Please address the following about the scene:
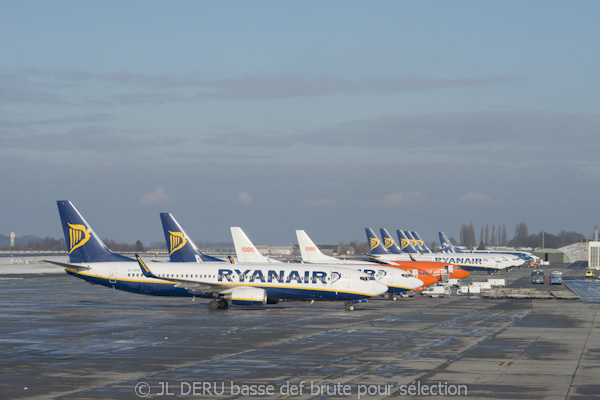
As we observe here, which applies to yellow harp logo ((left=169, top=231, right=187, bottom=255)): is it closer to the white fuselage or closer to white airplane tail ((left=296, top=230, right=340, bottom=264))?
the white fuselage

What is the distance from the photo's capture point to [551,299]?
8056cm

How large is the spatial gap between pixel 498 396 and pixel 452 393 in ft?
5.14

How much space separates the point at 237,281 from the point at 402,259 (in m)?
75.7

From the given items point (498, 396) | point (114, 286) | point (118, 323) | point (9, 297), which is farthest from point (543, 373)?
point (9, 297)

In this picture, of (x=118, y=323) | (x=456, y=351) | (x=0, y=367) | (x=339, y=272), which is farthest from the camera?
(x=339, y=272)

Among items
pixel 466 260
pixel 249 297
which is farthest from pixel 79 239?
pixel 466 260

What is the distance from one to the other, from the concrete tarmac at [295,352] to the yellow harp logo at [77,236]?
5390 mm

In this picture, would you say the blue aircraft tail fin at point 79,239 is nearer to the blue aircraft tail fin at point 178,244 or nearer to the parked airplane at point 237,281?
the parked airplane at point 237,281

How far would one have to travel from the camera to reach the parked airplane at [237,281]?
202 ft

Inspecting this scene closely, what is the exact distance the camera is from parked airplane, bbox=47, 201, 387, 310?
61.5 meters

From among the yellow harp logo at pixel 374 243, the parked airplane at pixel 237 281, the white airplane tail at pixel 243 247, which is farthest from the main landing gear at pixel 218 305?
the yellow harp logo at pixel 374 243

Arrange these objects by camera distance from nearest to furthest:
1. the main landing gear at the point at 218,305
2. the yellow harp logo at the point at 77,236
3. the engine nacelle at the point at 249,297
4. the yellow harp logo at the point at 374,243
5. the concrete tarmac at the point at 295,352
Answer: the concrete tarmac at the point at 295,352 < the engine nacelle at the point at 249,297 < the main landing gear at the point at 218,305 < the yellow harp logo at the point at 77,236 < the yellow harp logo at the point at 374,243

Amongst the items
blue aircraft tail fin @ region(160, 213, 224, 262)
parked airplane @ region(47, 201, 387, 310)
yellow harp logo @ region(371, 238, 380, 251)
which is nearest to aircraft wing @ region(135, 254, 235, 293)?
parked airplane @ region(47, 201, 387, 310)

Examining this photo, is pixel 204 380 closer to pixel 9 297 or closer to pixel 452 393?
pixel 452 393
